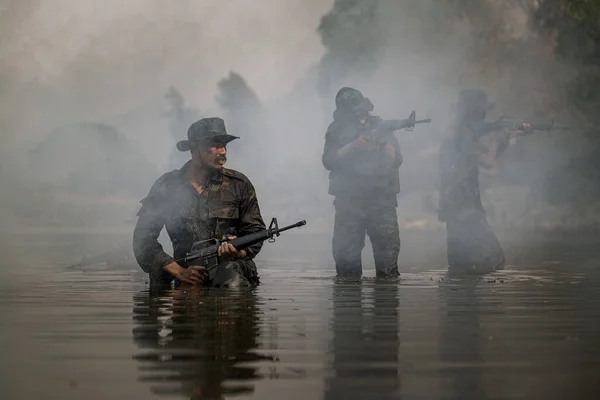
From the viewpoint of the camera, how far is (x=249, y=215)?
979cm

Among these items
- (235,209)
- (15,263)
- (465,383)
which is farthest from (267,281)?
(465,383)

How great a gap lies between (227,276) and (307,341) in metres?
3.73

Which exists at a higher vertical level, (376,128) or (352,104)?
(352,104)

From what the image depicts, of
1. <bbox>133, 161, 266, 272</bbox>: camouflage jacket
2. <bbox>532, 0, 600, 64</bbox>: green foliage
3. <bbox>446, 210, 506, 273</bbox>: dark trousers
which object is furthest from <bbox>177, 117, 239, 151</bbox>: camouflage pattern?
<bbox>532, 0, 600, 64</bbox>: green foliage

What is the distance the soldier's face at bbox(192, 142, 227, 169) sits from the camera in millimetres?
9719

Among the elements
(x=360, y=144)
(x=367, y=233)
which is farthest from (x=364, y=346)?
(x=360, y=144)

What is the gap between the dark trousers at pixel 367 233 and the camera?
11.9m

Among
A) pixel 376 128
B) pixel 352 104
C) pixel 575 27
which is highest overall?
pixel 575 27

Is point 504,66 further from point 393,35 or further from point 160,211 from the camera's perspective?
point 160,211

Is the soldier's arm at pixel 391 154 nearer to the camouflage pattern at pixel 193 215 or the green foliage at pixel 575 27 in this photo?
the camouflage pattern at pixel 193 215

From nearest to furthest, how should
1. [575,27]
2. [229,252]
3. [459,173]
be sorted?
1. [229,252]
2. [459,173]
3. [575,27]

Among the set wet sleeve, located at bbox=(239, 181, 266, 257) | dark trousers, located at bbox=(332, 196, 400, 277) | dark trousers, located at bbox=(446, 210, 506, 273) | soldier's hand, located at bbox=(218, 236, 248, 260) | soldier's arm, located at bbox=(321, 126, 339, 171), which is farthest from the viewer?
dark trousers, located at bbox=(446, 210, 506, 273)

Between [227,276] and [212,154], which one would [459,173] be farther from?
[227,276]

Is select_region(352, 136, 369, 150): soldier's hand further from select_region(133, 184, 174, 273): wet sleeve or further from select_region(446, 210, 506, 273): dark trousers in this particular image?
select_region(133, 184, 174, 273): wet sleeve
